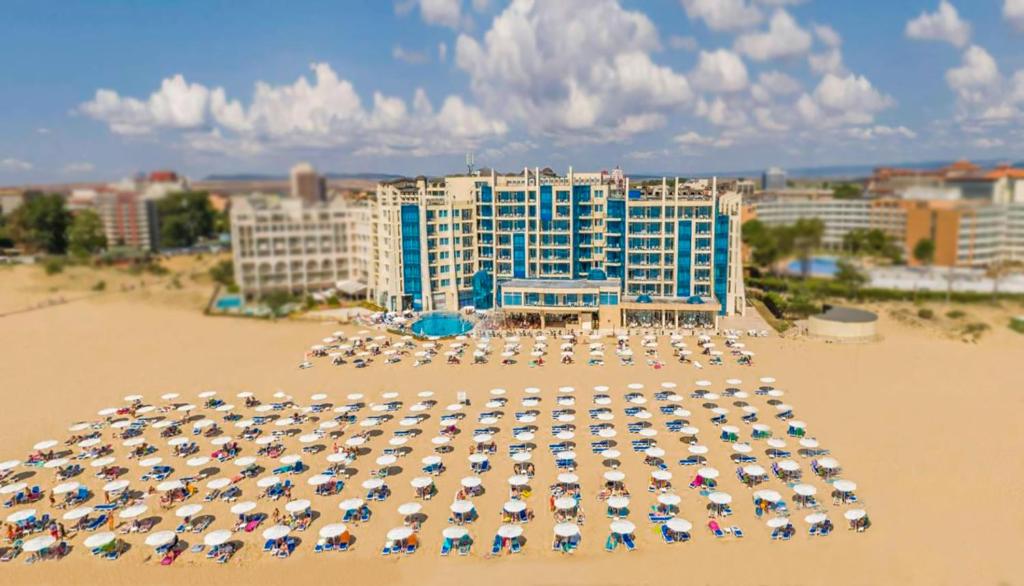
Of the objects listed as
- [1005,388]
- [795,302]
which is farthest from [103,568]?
[795,302]

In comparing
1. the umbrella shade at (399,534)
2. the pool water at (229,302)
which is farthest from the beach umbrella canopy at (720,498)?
the pool water at (229,302)

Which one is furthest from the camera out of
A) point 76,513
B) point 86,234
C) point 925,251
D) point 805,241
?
point 86,234

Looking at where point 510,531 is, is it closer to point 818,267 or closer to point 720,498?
point 720,498

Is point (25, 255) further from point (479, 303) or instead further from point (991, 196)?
point (991, 196)

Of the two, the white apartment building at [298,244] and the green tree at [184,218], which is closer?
the white apartment building at [298,244]

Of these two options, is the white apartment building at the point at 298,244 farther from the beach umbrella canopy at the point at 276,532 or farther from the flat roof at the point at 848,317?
the beach umbrella canopy at the point at 276,532

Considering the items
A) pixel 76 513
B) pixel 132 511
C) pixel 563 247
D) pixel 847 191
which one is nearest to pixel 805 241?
pixel 563 247
